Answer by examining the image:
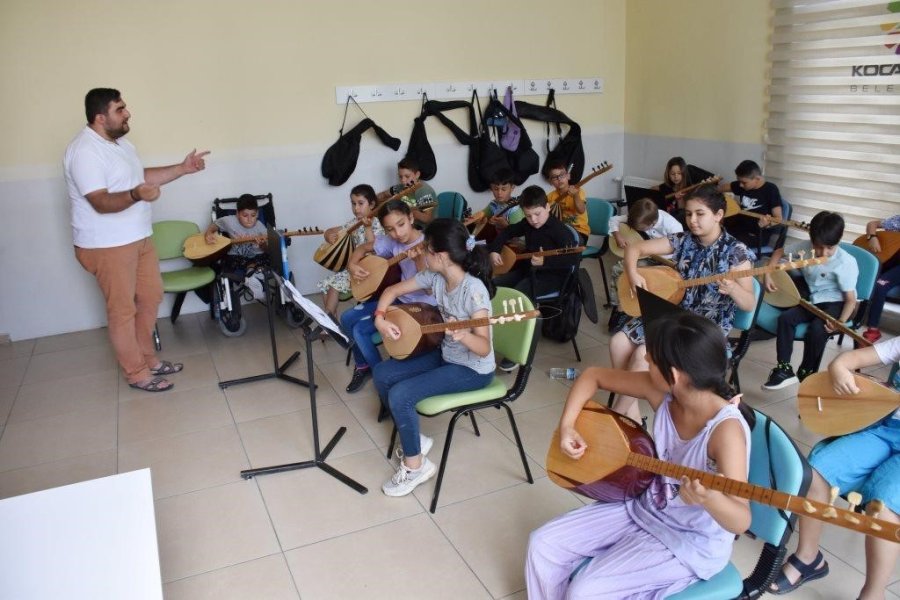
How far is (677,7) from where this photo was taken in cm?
527

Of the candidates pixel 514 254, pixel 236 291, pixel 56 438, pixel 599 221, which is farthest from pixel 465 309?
pixel 236 291

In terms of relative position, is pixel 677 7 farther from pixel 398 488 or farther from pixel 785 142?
pixel 398 488

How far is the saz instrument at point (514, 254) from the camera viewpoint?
148 inches

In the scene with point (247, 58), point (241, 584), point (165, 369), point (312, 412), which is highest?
point (247, 58)

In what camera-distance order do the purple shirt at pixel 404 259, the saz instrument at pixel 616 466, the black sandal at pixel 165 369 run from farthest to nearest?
the black sandal at pixel 165 369
the purple shirt at pixel 404 259
the saz instrument at pixel 616 466

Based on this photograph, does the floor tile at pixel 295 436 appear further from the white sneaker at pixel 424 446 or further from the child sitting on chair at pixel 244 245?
the child sitting on chair at pixel 244 245

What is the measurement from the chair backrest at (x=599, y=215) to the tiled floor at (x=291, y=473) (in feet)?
2.55

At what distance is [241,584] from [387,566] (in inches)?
18.7

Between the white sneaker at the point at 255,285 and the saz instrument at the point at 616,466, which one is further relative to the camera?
the white sneaker at the point at 255,285

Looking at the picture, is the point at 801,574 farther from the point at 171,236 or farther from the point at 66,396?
the point at 171,236

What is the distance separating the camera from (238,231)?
4.61 m

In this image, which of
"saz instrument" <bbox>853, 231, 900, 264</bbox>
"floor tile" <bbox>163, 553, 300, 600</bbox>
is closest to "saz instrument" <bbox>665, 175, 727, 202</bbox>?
"saz instrument" <bbox>853, 231, 900, 264</bbox>

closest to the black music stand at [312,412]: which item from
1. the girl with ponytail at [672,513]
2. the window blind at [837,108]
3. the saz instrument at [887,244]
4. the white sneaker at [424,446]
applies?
the white sneaker at [424,446]

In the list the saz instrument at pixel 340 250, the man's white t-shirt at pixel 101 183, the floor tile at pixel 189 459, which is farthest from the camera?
the saz instrument at pixel 340 250
